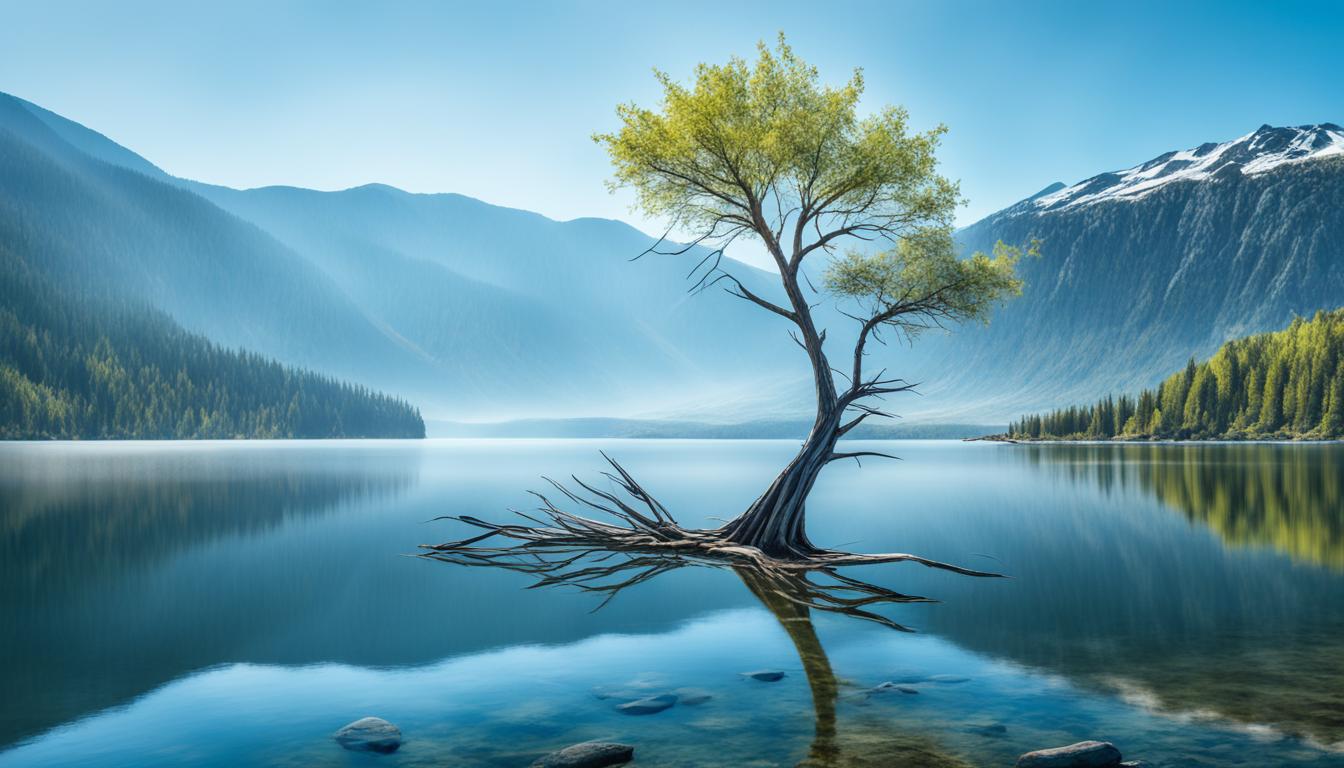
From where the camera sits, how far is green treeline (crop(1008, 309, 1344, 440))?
146m

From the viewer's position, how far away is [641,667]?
13.2 metres

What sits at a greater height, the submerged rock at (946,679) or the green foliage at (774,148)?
the green foliage at (774,148)

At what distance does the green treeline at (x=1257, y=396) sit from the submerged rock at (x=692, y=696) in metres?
169

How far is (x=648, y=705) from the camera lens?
11094 mm

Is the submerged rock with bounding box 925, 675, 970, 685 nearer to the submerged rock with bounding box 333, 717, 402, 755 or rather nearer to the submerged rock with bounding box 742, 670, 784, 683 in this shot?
the submerged rock with bounding box 742, 670, 784, 683

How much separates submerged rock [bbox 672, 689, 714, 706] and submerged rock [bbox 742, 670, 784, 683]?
0.95 m

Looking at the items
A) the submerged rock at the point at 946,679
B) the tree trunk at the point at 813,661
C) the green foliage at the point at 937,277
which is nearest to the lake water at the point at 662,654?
the tree trunk at the point at 813,661

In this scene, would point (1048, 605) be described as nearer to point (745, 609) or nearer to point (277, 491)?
point (745, 609)

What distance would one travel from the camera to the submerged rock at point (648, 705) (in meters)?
11.0

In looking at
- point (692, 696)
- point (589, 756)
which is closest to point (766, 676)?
point (692, 696)

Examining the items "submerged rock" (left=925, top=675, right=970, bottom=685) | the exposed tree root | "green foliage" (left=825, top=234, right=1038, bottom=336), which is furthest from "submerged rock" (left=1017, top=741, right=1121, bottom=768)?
"green foliage" (left=825, top=234, right=1038, bottom=336)

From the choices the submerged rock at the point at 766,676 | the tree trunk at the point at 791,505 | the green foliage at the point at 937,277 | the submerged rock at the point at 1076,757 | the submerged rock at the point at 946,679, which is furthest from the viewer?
the green foliage at the point at 937,277

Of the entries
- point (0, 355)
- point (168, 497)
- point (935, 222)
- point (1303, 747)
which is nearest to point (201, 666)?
point (1303, 747)

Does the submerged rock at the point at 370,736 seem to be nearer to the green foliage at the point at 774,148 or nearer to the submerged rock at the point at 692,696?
the submerged rock at the point at 692,696
